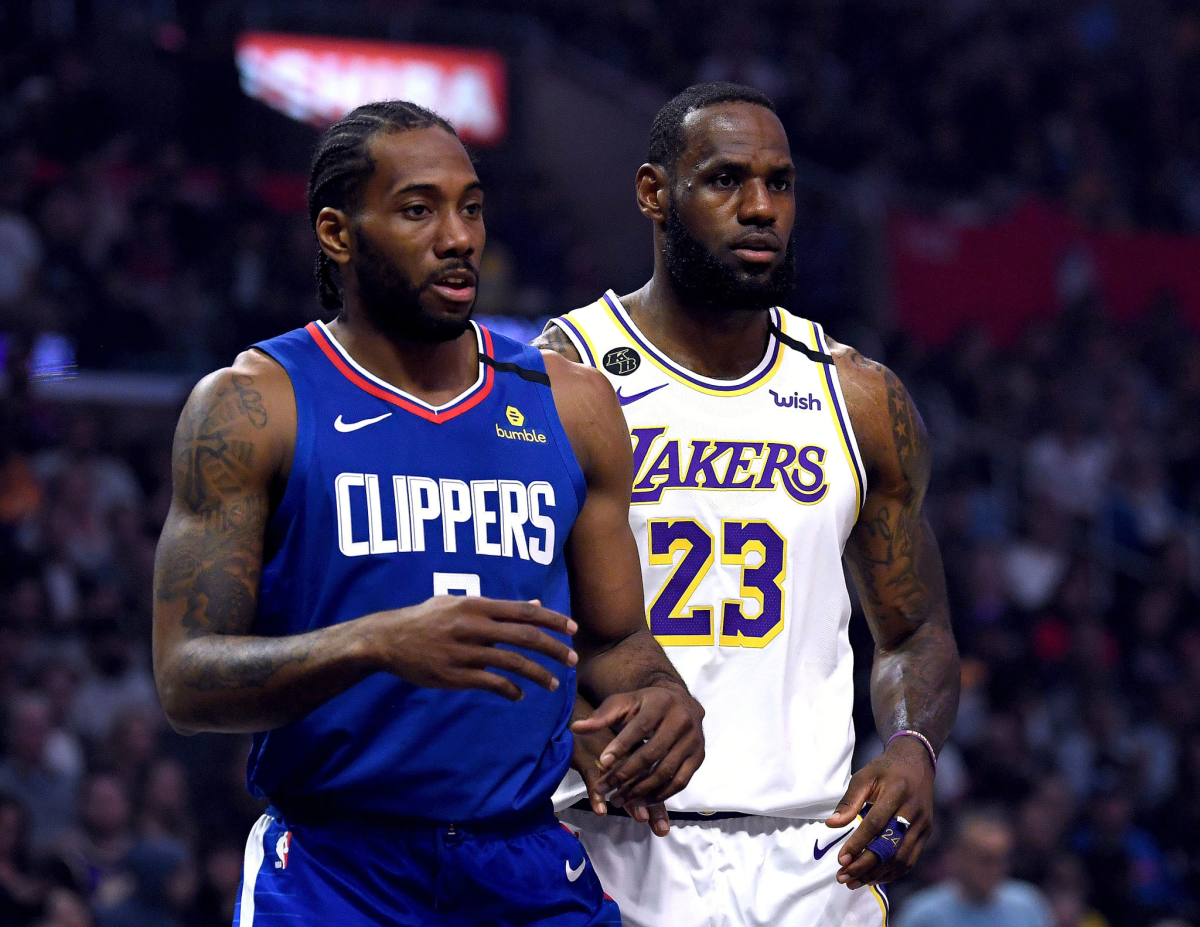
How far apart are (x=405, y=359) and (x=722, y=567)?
1.01 meters

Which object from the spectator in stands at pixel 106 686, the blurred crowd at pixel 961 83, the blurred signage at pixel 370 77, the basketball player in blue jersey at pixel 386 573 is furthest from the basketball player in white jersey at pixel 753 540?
the blurred crowd at pixel 961 83

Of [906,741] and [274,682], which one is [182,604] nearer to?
[274,682]

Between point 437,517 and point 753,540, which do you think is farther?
point 753,540

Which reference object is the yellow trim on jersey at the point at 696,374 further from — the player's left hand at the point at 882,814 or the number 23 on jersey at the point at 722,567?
the player's left hand at the point at 882,814

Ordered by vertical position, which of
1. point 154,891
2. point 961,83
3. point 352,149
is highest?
point 961,83

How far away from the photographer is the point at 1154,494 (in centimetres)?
1173

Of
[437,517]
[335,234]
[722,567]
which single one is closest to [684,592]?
[722,567]

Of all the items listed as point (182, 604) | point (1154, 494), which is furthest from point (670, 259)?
point (1154, 494)

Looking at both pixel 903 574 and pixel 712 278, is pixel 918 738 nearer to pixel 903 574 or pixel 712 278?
pixel 903 574

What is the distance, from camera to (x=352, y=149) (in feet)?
10.2

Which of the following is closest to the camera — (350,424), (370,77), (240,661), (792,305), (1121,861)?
(240,661)

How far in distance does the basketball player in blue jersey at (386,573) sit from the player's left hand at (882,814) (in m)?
0.48

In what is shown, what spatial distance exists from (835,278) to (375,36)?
13.5 ft

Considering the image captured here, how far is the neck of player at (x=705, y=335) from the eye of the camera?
400 cm
